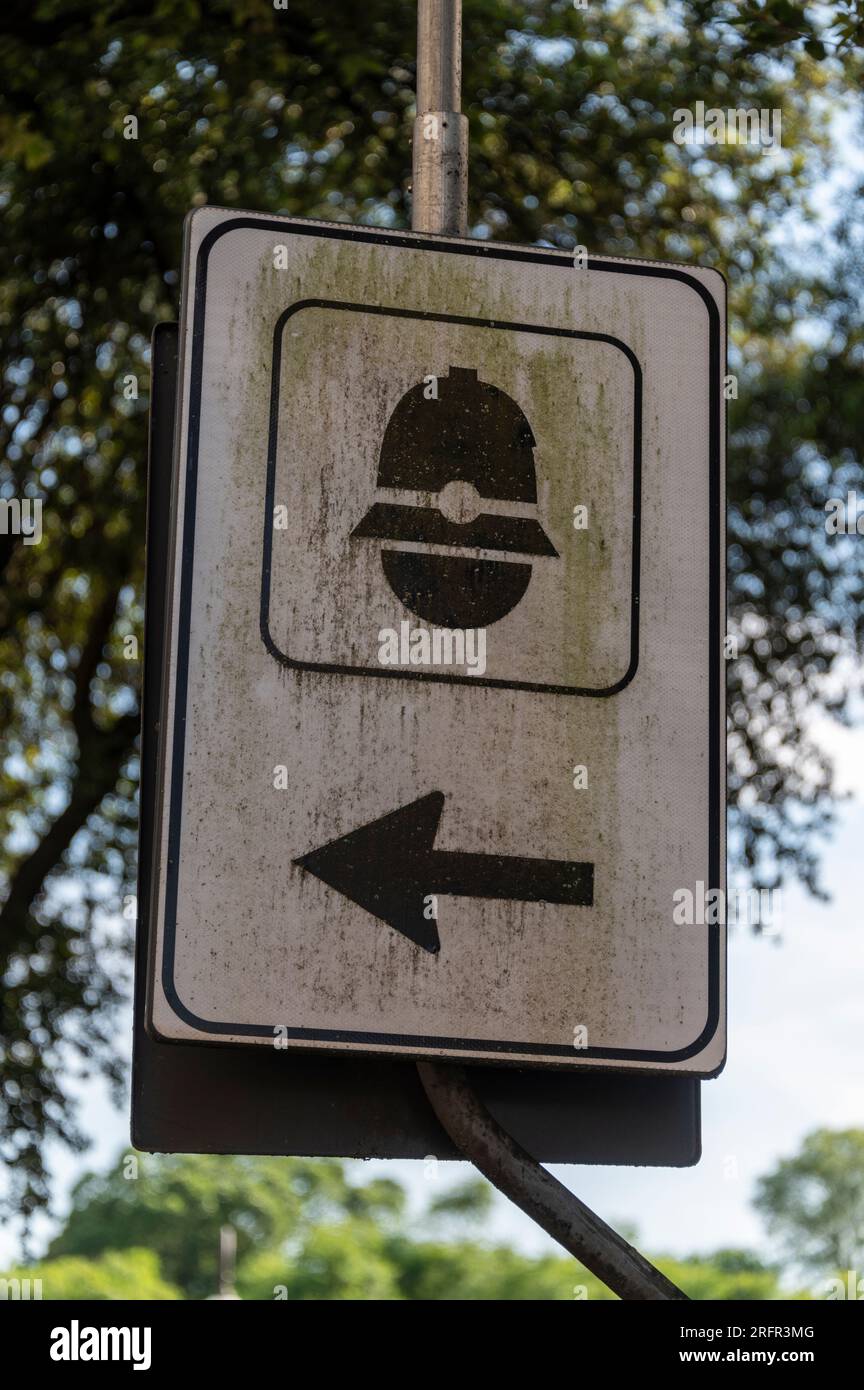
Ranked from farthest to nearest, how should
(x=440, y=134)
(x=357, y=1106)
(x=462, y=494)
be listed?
(x=440, y=134) < (x=462, y=494) < (x=357, y=1106)

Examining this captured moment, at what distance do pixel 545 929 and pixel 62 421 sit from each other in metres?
9.16

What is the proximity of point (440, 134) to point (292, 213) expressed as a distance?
6306 millimetres

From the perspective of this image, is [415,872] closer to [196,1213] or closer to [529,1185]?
[529,1185]

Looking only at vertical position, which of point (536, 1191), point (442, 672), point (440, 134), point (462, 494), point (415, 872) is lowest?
point (536, 1191)

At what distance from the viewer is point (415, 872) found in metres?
2.45

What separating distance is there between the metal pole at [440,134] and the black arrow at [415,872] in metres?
0.99

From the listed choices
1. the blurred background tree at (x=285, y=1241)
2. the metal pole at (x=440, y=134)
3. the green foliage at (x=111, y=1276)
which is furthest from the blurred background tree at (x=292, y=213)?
the blurred background tree at (x=285, y=1241)

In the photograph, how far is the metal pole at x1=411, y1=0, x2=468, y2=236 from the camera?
9.49 ft

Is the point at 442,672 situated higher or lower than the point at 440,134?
lower

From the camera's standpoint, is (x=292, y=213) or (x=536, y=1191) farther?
(x=292, y=213)

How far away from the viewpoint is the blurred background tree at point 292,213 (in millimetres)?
9383

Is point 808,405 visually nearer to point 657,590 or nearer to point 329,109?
point 329,109

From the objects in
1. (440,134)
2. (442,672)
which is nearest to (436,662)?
(442,672)

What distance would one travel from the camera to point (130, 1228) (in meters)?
51.3
